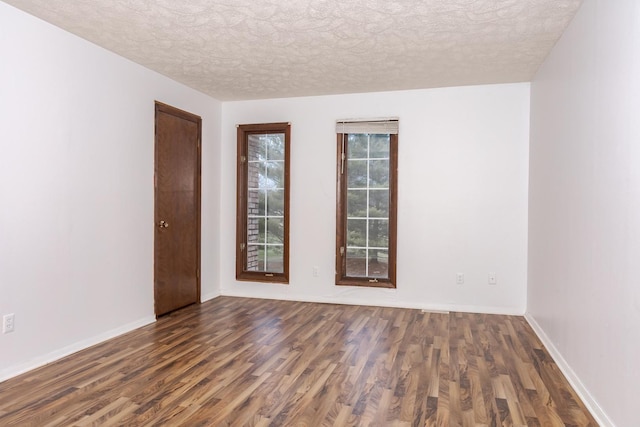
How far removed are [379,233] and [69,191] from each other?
3373 millimetres

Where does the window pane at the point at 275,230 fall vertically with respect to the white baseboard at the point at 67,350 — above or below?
above

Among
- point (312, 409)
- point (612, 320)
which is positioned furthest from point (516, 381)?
point (312, 409)

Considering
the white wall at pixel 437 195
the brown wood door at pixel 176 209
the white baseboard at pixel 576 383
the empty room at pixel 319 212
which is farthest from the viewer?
the white wall at pixel 437 195

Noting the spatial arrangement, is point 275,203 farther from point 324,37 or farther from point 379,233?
point 324,37

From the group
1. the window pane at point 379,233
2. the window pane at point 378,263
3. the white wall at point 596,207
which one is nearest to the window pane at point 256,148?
the window pane at point 379,233

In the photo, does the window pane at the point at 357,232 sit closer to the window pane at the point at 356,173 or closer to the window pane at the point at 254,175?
the window pane at the point at 356,173

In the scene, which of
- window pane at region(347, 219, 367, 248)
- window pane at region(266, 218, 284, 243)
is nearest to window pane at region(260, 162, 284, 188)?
window pane at region(266, 218, 284, 243)

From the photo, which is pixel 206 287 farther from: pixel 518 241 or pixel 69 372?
pixel 518 241

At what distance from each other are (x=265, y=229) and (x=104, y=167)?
7.78 feet

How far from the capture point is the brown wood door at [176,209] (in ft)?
15.1

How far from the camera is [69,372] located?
10.2ft

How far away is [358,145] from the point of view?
215 inches

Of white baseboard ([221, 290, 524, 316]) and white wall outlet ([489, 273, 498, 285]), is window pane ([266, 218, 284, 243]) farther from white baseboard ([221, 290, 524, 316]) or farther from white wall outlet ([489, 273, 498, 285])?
white wall outlet ([489, 273, 498, 285])

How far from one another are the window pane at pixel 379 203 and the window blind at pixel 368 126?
742 mm
